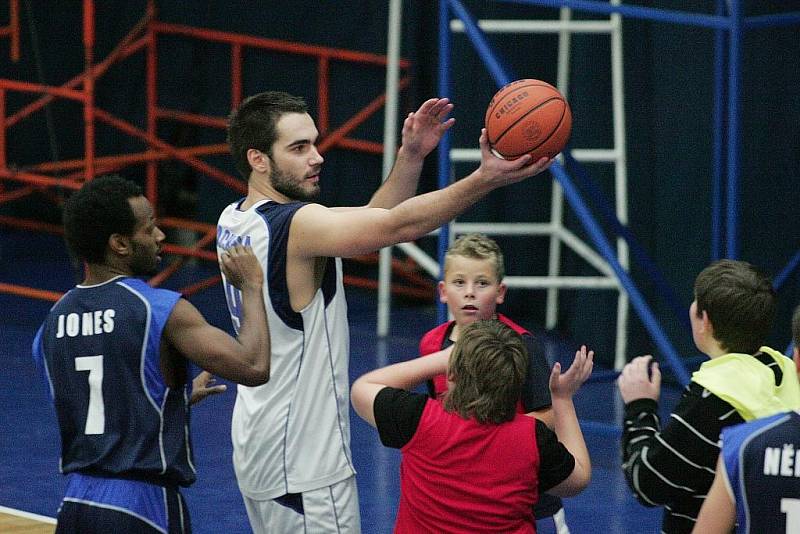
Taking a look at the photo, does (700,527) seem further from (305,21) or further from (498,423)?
(305,21)

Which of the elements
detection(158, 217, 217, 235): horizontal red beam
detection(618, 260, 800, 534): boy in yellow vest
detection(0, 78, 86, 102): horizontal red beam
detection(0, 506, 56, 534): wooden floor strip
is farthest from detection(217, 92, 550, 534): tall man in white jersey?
detection(158, 217, 217, 235): horizontal red beam

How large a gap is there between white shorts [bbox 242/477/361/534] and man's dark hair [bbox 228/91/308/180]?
0.98 metres

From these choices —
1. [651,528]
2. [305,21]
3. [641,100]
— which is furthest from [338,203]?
[651,528]

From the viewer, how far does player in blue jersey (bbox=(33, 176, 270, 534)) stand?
360 centimetres

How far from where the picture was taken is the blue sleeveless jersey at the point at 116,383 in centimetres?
360

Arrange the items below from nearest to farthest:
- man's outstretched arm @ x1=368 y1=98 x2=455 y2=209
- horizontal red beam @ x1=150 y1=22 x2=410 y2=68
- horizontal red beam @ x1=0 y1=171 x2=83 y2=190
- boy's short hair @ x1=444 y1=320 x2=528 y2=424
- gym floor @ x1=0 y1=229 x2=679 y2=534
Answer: boy's short hair @ x1=444 y1=320 x2=528 y2=424 < man's outstretched arm @ x1=368 y1=98 x2=455 y2=209 < gym floor @ x1=0 y1=229 x2=679 y2=534 < horizontal red beam @ x1=0 y1=171 x2=83 y2=190 < horizontal red beam @ x1=150 y1=22 x2=410 y2=68

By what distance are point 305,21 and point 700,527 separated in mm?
9561

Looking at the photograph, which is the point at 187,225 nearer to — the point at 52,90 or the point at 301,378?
the point at 52,90

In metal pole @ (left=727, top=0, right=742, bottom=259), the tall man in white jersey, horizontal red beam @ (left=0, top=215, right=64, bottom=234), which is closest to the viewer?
the tall man in white jersey

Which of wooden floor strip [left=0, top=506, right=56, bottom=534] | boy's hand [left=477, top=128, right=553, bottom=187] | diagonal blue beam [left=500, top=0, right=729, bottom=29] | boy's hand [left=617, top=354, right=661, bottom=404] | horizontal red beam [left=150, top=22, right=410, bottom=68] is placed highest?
horizontal red beam [left=150, top=22, right=410, bottom=68]

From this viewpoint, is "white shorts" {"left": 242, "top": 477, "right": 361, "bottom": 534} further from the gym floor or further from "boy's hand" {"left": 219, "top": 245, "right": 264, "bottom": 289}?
the gym floor

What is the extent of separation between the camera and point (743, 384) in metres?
3.46

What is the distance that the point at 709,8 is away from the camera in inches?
334

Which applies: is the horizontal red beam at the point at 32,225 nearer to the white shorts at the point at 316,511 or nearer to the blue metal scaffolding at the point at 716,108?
the blue metal scaffolding at the point at 716,108
